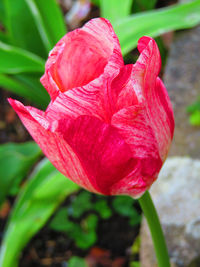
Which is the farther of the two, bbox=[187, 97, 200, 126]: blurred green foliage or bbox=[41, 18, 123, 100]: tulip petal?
bbox=[187, 97, 200, 126]: blurred green foliage

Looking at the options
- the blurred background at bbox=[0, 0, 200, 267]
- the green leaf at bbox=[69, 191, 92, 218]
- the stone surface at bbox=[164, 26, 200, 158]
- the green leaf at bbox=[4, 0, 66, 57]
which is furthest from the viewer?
the green leaf at bbox=[69, 191, 92, 218]

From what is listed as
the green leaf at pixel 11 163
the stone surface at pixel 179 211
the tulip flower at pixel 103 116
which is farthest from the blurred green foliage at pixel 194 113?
the tulip flower at pixel 103 116

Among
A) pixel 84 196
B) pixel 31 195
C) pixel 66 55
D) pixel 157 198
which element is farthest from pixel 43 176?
pixel 66 55

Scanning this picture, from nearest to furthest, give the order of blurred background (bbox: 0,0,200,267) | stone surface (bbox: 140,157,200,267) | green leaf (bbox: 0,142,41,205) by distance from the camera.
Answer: stone surface (bbox: 140,157,200,267)
blurred background (bbox: 0,0,200,267)
green leaf (bbox: 0,142,41,205)

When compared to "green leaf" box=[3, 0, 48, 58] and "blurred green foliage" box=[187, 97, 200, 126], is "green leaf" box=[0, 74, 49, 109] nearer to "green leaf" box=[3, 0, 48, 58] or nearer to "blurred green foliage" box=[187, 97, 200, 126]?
"green leaf" box=[3, 0, 48, 58]

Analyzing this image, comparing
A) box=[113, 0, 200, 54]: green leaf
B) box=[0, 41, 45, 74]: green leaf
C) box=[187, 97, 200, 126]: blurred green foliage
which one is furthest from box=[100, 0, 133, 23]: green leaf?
box=[187, 97, 200, 126]: blurred green foliage
